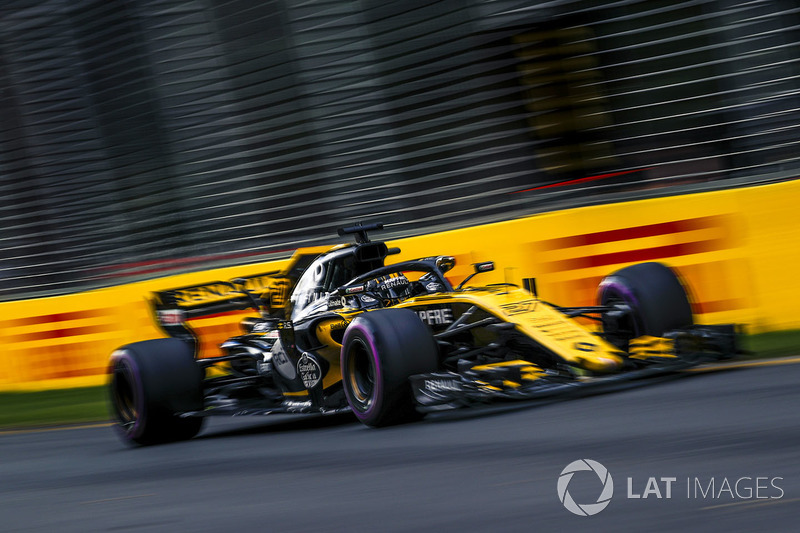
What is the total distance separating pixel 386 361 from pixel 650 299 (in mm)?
1659

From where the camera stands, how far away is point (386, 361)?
6340 millimetres

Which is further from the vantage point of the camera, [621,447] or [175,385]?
[175,385]

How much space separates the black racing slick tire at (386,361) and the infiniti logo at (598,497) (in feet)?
5.58

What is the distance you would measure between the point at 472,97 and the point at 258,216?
2.95 m

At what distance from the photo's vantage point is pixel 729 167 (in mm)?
9078

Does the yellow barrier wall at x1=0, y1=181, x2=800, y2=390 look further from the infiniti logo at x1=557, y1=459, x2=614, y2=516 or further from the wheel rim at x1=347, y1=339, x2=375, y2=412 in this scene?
the infiniti logo at x1=557, y1=459, x2=614, y2=516

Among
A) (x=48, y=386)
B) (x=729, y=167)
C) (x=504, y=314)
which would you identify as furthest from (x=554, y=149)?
(x=48, y=386)

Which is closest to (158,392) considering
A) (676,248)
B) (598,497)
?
(676,248)

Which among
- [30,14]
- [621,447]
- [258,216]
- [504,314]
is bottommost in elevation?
[621,447]

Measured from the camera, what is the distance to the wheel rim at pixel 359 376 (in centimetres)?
677

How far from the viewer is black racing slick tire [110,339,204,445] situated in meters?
7.82

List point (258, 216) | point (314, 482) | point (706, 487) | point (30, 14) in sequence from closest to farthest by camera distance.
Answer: point (706, 487)
point (314, 482)
point (258, 216)
point (30, 14)

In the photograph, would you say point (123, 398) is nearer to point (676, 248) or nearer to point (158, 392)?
point (158, 392)

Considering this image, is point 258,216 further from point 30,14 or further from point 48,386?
point 30,14
